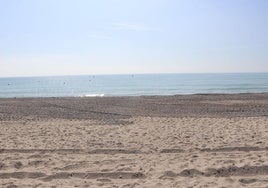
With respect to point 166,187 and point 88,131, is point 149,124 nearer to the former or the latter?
point 88,131

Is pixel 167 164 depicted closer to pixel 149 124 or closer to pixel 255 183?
pixel 255 183

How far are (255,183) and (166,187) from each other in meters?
1.75

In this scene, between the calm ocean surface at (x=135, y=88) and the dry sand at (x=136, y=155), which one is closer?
the dry sand at (x=136, y=155)

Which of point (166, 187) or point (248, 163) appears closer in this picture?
point (166, 187)

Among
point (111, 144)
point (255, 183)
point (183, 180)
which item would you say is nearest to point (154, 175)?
point (183, 180)

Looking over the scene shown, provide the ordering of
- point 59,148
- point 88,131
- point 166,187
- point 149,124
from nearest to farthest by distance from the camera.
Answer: point 166,187 < point 59,148 < point 88,131 < point 149,124

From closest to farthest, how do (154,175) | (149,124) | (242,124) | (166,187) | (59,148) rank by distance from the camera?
(166,187) → (154,175) → (59,148) → (242,124) → (149,124)

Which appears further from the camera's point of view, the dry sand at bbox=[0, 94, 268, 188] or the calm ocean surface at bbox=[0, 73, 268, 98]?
the calm ocean surface at bbox=[0, 73, 268, 98]

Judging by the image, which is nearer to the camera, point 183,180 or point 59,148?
point 183,180

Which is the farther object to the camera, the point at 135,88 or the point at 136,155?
the point at 135,88

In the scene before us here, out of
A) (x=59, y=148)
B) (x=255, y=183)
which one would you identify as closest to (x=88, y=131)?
(x=59, y=148)

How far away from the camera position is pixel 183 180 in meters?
7.87

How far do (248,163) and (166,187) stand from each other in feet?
8.40

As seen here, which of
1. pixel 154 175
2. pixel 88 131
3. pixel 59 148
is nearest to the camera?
pixel 154 175
